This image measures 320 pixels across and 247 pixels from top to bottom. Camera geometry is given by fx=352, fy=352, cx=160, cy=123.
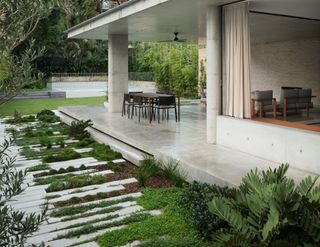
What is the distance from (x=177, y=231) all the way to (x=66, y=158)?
4236mm

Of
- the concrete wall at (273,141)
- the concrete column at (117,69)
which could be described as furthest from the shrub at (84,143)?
the concrete column at (117,69)

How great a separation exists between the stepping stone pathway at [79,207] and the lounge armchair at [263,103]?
3.64 meters

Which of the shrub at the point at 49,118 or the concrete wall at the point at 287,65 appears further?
the concrete wall at the point at 287,65

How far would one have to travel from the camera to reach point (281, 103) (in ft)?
29.8

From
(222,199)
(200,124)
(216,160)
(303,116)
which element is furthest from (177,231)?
(303,116)

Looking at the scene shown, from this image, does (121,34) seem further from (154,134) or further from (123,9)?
(154,134)

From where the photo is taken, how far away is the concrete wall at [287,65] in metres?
14.2

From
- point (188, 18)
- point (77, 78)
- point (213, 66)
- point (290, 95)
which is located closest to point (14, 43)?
point (213, 66)

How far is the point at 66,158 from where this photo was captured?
25.1 feet

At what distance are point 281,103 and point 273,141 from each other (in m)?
3.45

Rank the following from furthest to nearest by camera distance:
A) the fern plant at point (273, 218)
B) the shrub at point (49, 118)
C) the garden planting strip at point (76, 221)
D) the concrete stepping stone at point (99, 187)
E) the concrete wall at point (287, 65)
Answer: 1. the concrete wall at point (287, 65)
2. the shrub at point (49, 118)
3. the concrete stepping stone at point (99, 187)
4. the garden planting strip at point (76, 221)
5. the fern plant at point (273, 218)

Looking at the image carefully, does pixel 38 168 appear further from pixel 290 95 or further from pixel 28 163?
pixel 290 95

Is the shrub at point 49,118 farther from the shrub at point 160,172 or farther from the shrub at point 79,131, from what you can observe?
the shrub at point 160,172

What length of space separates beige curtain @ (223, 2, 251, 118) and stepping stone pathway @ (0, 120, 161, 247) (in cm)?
258
